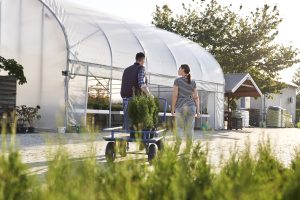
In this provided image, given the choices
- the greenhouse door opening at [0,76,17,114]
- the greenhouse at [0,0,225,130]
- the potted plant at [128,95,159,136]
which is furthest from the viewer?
the greenhouse door opening at [0,76,17,114]

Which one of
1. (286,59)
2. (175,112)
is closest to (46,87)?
(175,112)

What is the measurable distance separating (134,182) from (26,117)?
14.2 meters

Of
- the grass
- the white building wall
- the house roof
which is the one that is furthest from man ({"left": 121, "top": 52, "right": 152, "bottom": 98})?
the white building wall

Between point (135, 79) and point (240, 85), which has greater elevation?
point (240, 85)

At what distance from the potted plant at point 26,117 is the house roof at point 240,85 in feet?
41.5

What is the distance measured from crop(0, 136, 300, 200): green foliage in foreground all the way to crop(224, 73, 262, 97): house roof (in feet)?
75.9

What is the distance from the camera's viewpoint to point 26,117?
1717 centimetres

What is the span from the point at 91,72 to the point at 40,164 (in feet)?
33.1

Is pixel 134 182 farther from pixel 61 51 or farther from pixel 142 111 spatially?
pixel 61 51

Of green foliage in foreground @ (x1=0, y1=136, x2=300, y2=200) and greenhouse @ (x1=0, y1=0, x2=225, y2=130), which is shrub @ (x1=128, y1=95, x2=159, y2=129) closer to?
green foliage in foreground @ (x1=0, y1=136, x2=300, y2=200)

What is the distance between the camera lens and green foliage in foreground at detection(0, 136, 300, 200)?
3117 mm

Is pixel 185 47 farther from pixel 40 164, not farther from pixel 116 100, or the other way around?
pixel 40 164

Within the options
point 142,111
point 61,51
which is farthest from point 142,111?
point 61,51

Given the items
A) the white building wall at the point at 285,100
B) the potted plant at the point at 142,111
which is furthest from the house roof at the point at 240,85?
the potted plant at the point at 142,111
